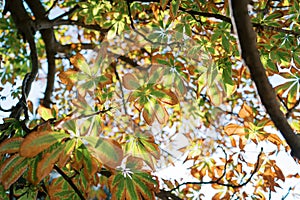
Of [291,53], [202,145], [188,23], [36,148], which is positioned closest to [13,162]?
[36,148]

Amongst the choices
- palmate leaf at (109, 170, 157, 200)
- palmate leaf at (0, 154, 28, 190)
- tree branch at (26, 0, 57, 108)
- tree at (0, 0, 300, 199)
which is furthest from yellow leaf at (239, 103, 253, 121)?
tree branch at (26, 0, 57, 108)

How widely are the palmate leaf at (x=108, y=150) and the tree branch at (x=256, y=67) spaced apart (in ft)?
1.01

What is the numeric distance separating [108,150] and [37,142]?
125 millimetres

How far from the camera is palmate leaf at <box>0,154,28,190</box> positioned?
77cm

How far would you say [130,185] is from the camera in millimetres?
899

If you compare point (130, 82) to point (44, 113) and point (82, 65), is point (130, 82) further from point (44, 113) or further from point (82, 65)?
point (44, 113)

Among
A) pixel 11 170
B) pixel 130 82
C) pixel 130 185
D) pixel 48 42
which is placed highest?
pixel 48 42

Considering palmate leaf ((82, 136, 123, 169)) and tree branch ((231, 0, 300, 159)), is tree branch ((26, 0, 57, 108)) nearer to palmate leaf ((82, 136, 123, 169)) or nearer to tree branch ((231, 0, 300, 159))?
palmate leaf ((82, 136, 123, 169))

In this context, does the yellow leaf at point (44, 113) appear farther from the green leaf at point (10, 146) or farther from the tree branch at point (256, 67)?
the tree branch at point (256, 67)

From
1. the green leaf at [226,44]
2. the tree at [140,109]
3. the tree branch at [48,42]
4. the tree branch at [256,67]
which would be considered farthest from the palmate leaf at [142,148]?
the tree branch at [48,42]

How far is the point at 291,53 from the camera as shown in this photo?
113 cm

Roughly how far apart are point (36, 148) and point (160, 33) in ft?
1.55

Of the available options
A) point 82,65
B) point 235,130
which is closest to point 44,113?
point 82,65

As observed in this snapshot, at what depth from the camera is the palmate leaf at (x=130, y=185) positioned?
881mm
